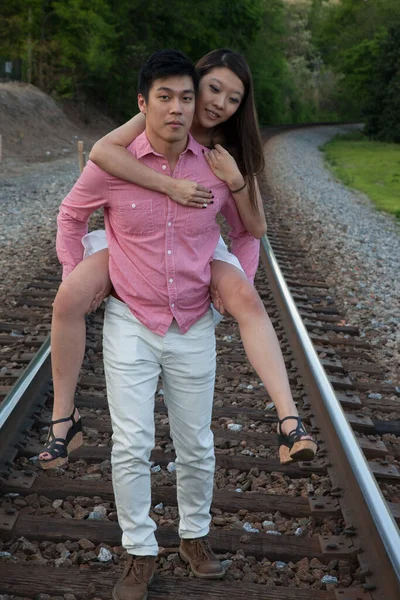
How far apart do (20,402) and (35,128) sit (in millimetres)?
24609

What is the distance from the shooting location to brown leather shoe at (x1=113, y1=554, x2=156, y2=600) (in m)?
2.79

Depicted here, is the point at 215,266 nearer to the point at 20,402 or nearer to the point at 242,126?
the point at 242,126

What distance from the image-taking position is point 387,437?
14.4 feet

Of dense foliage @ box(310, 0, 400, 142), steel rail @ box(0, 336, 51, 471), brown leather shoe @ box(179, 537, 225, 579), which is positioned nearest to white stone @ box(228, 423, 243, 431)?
steel rail @ box(0, 336, 51, 471)

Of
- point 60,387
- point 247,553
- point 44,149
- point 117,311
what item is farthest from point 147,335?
point 44,149

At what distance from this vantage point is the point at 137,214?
276cm

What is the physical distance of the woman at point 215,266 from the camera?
274cm

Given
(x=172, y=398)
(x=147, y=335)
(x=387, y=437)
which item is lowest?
(x=387, y=437)

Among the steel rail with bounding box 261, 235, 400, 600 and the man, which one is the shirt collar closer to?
the man

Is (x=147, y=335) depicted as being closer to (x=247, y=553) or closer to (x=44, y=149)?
(x=247, y=553)

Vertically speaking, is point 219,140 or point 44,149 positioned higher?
point 219,140

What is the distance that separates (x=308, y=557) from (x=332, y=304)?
168 inches

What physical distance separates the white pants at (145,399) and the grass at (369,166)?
11965 millimetres

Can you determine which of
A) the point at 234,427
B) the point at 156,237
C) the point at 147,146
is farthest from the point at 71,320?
the point at 234,427
